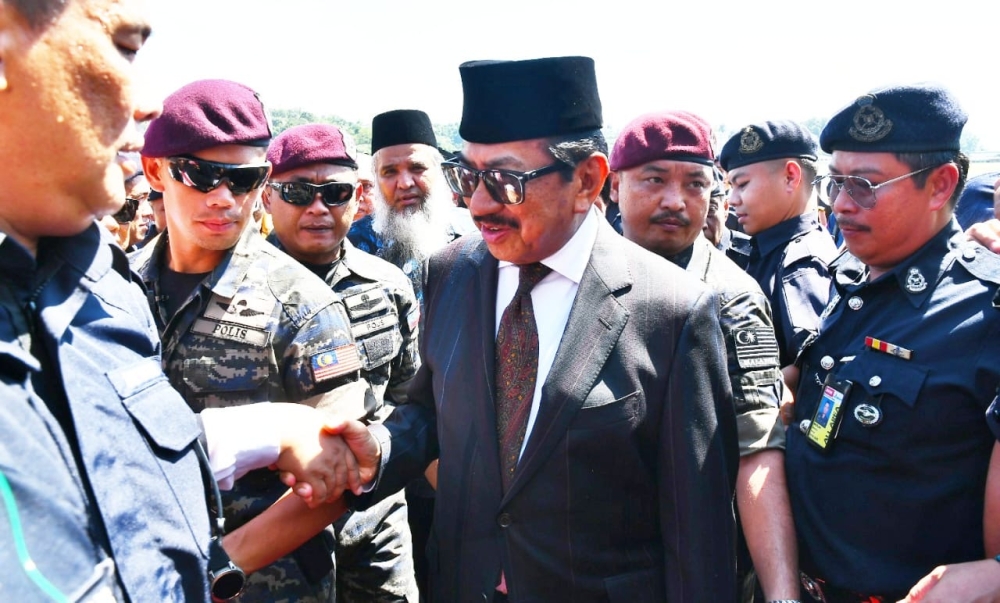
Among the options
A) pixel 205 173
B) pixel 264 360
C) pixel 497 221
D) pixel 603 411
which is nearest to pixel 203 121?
pixel 205 173

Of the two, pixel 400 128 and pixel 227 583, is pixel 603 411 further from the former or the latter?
pixel 400 128

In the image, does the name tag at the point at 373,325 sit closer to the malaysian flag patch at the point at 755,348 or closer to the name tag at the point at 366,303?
the name tag at the point at 366,303

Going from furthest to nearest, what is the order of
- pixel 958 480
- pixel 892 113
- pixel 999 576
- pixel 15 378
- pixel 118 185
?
pixel 892 113
pixel 958 480
pixel 999 576
pixel 118 185
pixel 15 378

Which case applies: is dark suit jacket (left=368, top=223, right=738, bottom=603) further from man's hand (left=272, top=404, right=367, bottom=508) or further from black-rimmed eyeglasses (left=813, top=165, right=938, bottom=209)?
black-rimmed eyeglasses (left=813, top=165, right=938, bottom=209)

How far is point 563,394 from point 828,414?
3.39 ft

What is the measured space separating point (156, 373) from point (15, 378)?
13.2 inches

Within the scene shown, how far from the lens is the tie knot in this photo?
213cm

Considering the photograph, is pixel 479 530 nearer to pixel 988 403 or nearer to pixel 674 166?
pixel 988 403

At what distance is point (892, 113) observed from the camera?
2.31 meters

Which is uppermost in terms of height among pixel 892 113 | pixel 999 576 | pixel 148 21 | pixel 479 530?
pixel 148 21

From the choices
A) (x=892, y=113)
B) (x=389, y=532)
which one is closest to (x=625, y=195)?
(x=892, y=113)

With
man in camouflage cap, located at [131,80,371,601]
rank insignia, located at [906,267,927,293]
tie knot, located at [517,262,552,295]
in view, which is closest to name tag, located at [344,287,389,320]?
man in camouflage cap, located at [131,80,371,601]

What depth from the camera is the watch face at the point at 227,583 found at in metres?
1.46

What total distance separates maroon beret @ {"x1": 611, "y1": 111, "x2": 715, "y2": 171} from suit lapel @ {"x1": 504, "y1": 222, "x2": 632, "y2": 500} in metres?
1.33
